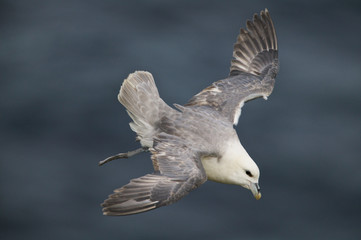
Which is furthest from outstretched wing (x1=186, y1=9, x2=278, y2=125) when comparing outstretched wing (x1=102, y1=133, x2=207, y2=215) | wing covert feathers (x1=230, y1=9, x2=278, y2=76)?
outstretched wing (x1=102, y1=133, x2=207, y2=215)

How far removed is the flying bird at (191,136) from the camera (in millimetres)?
8930

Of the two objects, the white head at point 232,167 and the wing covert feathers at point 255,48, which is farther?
the wing covert feathers at point 255,48

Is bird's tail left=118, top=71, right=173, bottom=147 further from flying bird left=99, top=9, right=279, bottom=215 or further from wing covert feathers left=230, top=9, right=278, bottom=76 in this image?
wing covert feathers left=230, top=9, right=278, bottom=76

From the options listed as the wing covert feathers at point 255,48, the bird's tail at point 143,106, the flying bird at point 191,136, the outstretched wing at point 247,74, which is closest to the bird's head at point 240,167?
the flying bird at point 191,136

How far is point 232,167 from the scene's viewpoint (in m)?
9.78

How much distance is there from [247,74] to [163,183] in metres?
3.12

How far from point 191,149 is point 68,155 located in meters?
4.36

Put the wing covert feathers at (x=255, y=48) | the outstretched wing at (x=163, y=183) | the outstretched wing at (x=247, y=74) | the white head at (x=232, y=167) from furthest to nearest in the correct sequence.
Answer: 1. the wing covert feathers at (x=255, y=48)
2. the outstretched wing at (x=247, y=74)
3. the white head at (x=232, y=167)
4. the outstretched wing at (x=163, y=183)

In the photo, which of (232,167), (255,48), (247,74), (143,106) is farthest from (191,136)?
(255,48)

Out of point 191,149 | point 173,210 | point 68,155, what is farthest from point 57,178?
point 191,149

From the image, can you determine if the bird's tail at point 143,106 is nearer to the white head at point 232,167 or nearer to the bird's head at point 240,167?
the white head at point 232,167

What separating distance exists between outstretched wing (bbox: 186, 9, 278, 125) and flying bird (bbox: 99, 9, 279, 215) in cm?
1

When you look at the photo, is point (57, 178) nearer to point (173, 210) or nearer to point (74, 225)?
point (74, 225)

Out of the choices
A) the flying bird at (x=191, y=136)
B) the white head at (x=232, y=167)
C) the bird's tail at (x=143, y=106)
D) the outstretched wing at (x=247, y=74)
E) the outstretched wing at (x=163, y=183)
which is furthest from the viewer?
the outstretched wing at (x=247, y=74)
